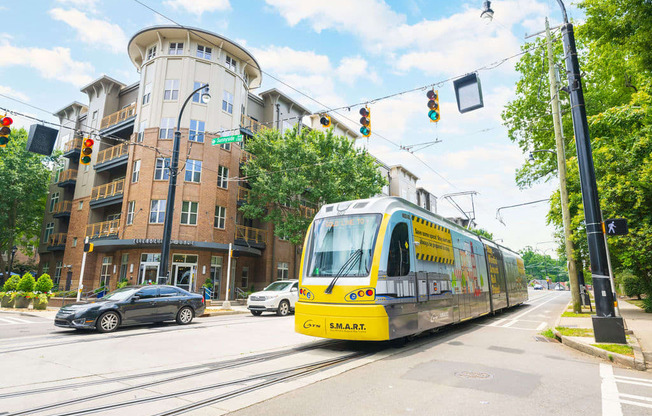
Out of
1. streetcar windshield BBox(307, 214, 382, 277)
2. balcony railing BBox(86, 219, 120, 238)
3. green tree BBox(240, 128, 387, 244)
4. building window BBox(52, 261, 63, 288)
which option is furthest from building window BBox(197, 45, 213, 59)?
streetcar windshield BBox(307, 214, 382, 277)

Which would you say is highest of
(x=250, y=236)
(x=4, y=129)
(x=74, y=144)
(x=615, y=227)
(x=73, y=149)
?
(x=74, y=144)

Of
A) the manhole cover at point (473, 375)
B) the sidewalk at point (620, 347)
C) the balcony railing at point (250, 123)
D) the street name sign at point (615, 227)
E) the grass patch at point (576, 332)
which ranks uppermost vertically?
the balcony railing at point (250, 123)

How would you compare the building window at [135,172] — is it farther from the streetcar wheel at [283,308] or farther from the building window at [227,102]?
the streetcar wheel at [283,308]

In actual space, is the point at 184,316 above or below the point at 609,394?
above

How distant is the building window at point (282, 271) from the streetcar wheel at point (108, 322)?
19764 mm

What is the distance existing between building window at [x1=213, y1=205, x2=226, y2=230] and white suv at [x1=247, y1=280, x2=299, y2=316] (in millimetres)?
10017

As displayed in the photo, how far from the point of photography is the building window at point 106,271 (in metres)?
27.5

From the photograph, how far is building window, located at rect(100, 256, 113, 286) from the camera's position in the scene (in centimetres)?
2750

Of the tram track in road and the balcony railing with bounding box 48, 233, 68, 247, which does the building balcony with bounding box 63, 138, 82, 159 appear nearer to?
the balcony railing with bounding box 48, 233, 68, 247

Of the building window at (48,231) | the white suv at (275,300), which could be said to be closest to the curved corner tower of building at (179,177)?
the building window at (48,231)

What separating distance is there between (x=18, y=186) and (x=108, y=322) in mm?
28200

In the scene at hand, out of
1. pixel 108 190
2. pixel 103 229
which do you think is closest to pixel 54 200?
pixel 108 190

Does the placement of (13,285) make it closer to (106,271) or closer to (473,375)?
(106,271)

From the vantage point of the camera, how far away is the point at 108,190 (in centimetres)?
2977
